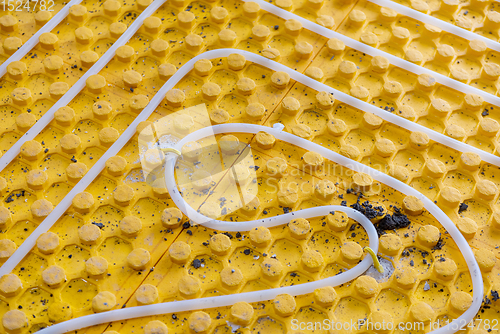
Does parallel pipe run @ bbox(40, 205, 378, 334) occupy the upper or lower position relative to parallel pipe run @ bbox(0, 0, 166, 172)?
lower

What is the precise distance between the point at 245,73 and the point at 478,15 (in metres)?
1.09

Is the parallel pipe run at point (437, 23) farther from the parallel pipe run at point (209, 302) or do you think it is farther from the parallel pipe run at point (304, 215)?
the parallel pipe run at point (209, 302)

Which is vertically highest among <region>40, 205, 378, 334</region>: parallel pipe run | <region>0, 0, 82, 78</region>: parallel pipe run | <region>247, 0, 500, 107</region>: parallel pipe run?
<region>0, 0, 82, 78</region>: parallel pipe run

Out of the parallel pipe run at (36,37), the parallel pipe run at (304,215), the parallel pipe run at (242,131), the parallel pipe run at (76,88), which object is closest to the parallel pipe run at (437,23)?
the parallel pipe run at (242,131)

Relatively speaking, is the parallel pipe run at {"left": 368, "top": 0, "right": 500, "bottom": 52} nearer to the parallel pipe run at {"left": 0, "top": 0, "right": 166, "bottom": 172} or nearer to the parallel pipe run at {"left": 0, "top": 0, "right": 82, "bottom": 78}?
the parallel pipe run at {"left": 0, "top": 0, "right": 166, "bottom": 172}

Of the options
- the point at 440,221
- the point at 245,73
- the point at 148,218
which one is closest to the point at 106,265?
the point at 148,218

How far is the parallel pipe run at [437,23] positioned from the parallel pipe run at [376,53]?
0.85 feet

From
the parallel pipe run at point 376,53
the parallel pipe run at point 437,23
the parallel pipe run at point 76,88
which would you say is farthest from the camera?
the parallel pipe run at point 437,23

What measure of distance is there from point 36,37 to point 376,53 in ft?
4.63

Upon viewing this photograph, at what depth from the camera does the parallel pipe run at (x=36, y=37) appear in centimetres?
→ 197

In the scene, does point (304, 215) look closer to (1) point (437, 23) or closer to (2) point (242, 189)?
(2) point (242, 189)

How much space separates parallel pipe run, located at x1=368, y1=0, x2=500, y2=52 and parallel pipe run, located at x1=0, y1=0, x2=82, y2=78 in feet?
4.44

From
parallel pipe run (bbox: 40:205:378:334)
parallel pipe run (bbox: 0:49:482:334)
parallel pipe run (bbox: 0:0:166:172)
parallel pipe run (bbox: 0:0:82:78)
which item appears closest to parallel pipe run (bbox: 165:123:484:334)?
parallel pipe run (bbox: 0:49:482:334)

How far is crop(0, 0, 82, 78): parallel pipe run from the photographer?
1.97m
